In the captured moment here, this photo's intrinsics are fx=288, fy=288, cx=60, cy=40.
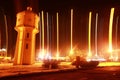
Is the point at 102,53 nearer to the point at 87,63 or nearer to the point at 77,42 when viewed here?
the point at 77,42

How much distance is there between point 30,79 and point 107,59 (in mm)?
36600

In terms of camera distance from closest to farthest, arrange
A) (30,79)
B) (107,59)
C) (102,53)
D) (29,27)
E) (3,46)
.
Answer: (30,79), (29,27), (107,59), (102,53), (3,46)

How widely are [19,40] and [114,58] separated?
25.9 m

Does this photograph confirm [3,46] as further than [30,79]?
Yes

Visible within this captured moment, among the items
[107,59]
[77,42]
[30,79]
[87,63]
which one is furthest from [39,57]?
[30,79]

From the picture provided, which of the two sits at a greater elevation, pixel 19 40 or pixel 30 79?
pixel 19 40

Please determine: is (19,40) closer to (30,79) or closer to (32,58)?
(32,58)

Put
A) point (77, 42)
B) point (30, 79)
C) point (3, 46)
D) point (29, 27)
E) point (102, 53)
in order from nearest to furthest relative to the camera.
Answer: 1. point (30, 79)
2. point (29, 27)
3. point (102, 53)
4. point (3, 46)
5. point (77, 42)

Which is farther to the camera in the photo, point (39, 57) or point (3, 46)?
point (3, 46)

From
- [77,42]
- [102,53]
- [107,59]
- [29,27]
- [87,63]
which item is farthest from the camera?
[77,42]

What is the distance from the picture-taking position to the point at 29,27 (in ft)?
116

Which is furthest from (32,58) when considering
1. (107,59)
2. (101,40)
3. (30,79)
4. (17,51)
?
(101,40)

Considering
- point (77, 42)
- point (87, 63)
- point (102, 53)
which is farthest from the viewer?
point (77, 42)

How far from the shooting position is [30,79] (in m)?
19.4
